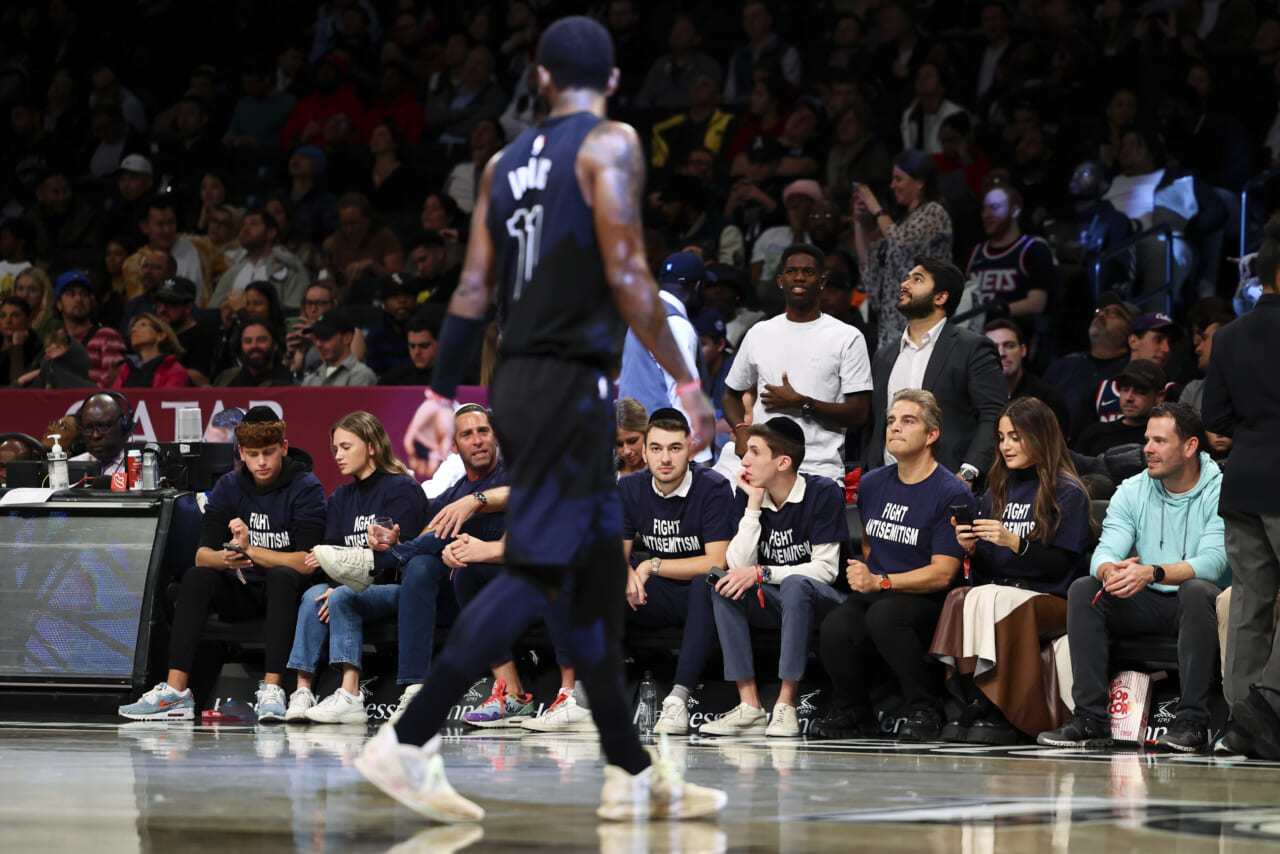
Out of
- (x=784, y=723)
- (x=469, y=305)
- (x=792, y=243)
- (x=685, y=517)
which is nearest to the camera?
(x=469, y=305)

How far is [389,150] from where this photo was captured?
47.0 feet

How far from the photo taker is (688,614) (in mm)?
7281

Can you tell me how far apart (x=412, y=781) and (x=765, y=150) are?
909 centimetres

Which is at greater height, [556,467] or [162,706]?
[556,467]

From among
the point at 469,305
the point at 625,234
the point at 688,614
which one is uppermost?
the point at 625,234

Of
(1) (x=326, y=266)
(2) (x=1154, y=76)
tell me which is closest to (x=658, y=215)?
(1) (x=326, y=266)

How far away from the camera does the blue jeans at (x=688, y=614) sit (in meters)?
7.22

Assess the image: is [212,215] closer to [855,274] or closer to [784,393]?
[855,274]

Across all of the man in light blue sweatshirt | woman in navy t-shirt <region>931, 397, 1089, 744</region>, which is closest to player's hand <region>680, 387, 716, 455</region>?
woman in navy t-shirt <region>931, 397, 1089, 744</region>

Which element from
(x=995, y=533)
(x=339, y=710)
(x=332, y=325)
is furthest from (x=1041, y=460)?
(x=332, y=325)

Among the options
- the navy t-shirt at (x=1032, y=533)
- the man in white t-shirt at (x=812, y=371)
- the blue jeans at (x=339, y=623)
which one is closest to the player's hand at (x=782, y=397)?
the man in white t-shirt at (x=812, y=371)

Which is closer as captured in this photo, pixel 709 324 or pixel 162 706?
pixel 162 706

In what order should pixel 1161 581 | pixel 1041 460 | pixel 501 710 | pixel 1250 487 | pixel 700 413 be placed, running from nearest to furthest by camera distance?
pixel 700 413 → pixel 1250 487 → pixel 1161 581 → pixel 1041 460 → pixel 501 710

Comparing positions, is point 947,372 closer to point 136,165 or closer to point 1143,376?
point 1143,376
